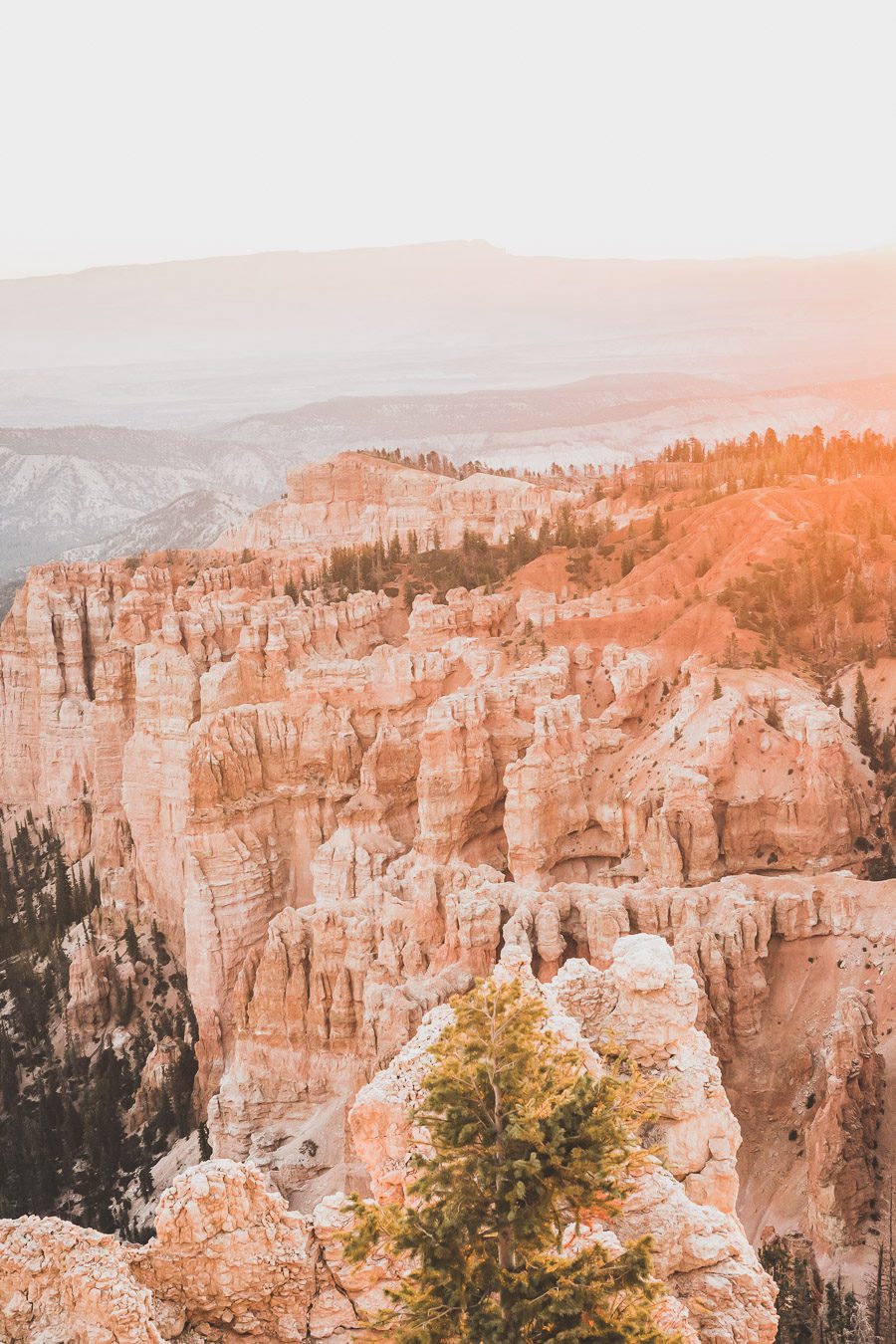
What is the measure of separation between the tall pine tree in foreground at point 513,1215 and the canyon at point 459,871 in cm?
125

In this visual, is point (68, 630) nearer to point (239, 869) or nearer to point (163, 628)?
point (163, 628)

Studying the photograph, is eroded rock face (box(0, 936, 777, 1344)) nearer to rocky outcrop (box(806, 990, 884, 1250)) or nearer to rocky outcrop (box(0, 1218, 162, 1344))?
rocky outcrop (box(0, 1218, 162, 1344))

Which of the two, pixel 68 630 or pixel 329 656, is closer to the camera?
pixel 329 656

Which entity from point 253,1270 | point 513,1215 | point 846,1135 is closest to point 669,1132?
point 513,1215

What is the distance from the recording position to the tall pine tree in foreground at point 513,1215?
43.1 ft

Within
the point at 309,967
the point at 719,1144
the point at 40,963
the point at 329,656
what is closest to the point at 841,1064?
the point at 719,1144

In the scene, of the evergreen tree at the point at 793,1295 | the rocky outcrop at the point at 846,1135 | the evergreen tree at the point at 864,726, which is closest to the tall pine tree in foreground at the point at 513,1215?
the evergreen tree at the point at 793,1295

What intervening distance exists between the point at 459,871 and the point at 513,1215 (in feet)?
80.4

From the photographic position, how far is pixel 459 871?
124 ft

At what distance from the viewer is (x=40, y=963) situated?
6050 centimetres

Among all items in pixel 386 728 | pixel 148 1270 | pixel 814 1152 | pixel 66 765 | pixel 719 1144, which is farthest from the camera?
pixel 66 765

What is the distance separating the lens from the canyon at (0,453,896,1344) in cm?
1527

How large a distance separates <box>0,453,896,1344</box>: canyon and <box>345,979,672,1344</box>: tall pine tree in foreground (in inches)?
49.1

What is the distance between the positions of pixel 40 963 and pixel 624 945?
4475cm
